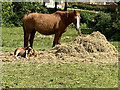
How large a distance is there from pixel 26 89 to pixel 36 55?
584cm

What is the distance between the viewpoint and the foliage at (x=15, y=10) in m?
32.0

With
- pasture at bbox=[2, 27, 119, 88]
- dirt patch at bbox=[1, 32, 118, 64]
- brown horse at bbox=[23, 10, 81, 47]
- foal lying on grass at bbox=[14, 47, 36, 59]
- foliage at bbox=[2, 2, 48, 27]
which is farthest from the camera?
foliage at bbox=[2, 2, 48, 27]

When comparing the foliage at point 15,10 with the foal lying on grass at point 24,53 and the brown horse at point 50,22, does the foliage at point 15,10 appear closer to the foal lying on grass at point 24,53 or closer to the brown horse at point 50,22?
the brown horse at point 50,22

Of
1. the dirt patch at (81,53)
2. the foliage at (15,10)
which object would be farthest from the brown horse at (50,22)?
the foliage at (15,10)

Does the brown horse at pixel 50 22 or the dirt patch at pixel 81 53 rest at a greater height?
the brown horse at pixel 50 22

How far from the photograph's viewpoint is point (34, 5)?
35906mm

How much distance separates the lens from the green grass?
883 centimetres

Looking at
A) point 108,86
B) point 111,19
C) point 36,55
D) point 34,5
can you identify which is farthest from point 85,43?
point 34,5

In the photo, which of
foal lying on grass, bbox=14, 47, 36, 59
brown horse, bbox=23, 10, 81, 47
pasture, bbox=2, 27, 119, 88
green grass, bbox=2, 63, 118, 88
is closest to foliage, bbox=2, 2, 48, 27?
brown horse, bbox=23, 10, 81, 47

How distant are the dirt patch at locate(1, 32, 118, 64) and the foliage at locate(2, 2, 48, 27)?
17.8 metres

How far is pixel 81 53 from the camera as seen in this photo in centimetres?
1400

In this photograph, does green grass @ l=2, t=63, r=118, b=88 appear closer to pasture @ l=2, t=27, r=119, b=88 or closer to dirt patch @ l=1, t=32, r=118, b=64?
pasture @ l=2, t=27, r=119, b=88

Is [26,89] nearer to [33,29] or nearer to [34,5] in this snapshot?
[33,29]

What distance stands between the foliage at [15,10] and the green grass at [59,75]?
20.3 metres
